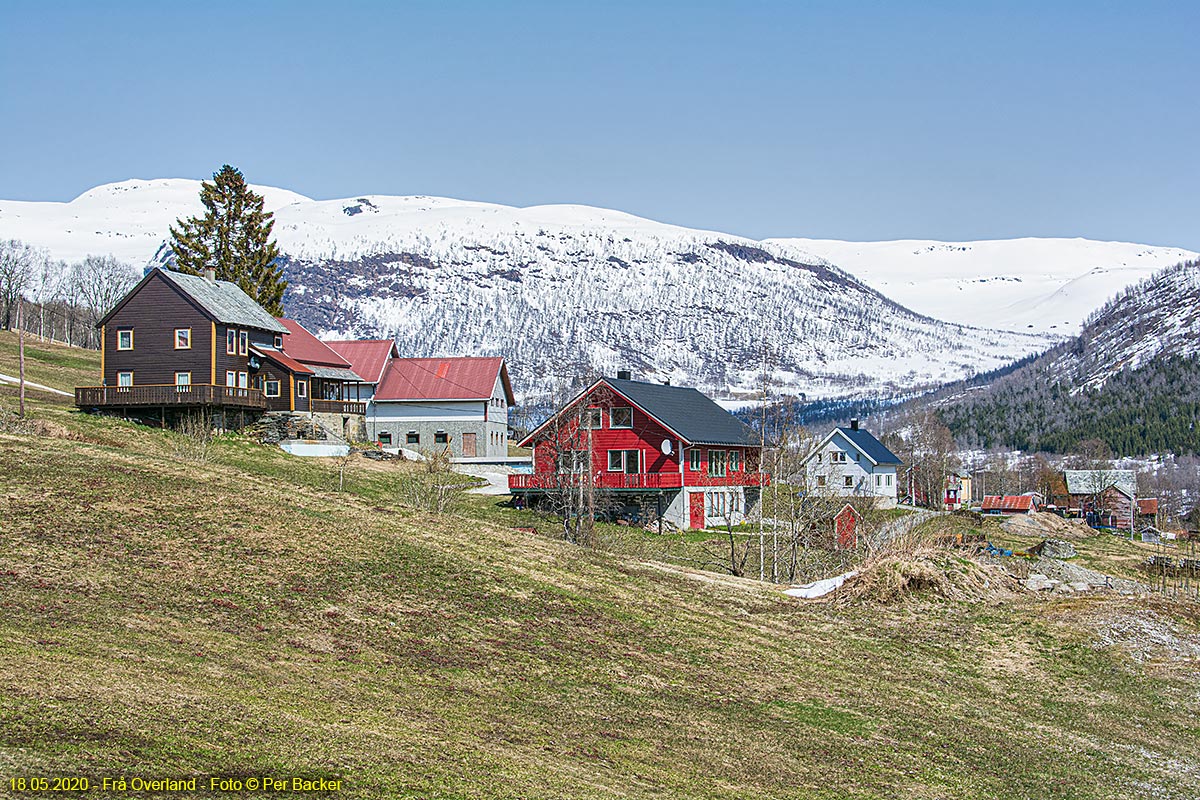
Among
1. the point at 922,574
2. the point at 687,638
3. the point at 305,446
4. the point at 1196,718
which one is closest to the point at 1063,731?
the point at 1196,718

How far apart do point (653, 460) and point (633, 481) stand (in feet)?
8.68

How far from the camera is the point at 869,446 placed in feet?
318

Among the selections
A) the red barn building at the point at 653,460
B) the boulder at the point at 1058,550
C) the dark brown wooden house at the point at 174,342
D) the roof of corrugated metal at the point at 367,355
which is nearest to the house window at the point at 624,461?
the red barn building at the point at 653,460

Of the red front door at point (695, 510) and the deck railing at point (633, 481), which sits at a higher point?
the deck railing at point (633, 481)

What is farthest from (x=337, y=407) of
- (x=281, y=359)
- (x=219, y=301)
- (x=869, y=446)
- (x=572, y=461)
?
(x=869, y=446)

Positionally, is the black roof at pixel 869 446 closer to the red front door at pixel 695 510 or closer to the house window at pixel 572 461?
the red front door at pixel 695 510

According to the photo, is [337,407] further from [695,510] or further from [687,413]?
[695,510]

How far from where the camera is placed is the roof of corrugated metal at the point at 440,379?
71.8 m

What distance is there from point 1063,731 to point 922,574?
9742 mm

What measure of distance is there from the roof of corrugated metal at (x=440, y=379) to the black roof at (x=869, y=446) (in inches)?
1396

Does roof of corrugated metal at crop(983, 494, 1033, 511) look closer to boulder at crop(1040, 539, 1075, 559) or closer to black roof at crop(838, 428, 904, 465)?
black roof at crop(838, 428, 904, 465)

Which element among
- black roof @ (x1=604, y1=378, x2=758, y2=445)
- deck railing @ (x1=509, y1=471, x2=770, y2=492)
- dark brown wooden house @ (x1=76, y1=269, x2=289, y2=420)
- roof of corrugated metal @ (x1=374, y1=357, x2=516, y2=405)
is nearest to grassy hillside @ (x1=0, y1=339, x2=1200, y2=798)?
deck railing @ (x1=509, y1=471, x2=770, y2=492)

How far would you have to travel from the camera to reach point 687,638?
74.4ft

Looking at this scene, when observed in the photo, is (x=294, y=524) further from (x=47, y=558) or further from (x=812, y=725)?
(x=812, y=725)
